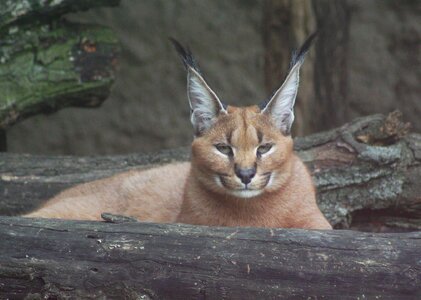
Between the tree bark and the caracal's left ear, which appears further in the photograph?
the tree bark

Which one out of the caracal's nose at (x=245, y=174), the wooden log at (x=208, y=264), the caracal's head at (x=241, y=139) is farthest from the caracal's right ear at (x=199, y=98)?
the wooden log at (x=208, y=264)

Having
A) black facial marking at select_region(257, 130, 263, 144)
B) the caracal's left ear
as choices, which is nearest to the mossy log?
the caracal's left ear

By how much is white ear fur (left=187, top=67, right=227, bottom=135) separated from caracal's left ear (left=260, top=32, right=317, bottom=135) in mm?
258

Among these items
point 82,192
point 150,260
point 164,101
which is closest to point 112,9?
point 164,101

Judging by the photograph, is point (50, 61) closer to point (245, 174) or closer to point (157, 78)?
point (245, 174)

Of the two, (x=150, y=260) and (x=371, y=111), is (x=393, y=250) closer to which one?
(x=150, y=260)

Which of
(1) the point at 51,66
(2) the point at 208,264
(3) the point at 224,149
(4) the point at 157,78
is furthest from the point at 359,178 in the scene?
(4) the point at 157,78

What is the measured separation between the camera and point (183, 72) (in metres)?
9.55

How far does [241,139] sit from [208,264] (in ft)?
3.16

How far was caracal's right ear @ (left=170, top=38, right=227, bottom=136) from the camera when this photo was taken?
4621 millimetres

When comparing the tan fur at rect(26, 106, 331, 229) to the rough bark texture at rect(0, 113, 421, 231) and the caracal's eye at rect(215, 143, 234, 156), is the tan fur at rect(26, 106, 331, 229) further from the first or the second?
the rough bark texture at rect(0, 113, 421, 231)

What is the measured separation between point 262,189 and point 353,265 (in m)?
0.99

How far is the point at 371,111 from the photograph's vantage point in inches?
370

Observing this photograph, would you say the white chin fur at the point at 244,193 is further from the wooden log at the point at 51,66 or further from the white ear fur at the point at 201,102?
the wooden log at the point at 51,66
